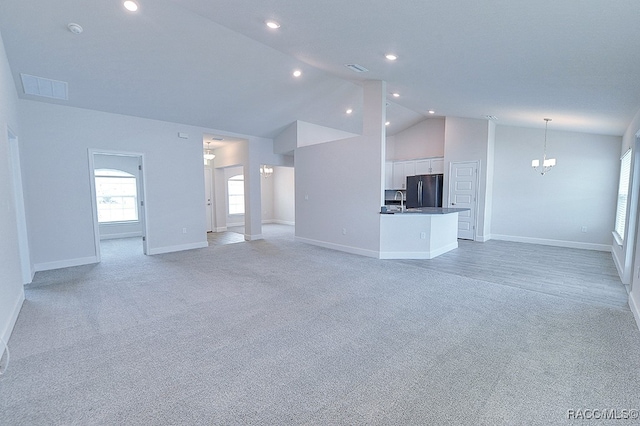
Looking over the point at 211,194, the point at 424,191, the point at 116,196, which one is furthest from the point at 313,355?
the point at 116,196

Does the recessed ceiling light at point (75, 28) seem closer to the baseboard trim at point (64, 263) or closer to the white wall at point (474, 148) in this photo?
A: the baseboard trim at point (64, 263)

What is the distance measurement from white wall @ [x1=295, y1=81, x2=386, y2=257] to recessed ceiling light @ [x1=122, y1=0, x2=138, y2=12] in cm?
372

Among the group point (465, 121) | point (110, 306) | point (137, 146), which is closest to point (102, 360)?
point (110, 306)

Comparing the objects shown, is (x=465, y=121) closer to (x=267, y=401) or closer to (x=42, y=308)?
(x=267, y=401)

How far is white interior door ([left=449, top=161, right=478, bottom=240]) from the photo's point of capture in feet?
24.1

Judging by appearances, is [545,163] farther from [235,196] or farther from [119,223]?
Answer: [119,223]

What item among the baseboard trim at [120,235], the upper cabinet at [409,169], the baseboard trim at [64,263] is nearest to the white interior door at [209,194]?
the baseboard trim at [120,235]

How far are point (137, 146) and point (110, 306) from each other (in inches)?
141

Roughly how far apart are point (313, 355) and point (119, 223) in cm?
821

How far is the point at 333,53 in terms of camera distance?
13.5 feet

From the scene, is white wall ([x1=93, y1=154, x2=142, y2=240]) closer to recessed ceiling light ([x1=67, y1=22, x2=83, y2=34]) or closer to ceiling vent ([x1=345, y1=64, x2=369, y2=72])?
recessed ceiling light ([x1=67, y1=22, x2=83, y2=34])

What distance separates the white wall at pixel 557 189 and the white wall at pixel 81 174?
7570 mm

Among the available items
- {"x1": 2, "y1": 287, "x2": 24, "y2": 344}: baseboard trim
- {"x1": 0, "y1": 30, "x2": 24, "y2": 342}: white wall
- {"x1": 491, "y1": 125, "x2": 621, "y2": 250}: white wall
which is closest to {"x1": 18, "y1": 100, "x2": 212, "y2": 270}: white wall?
{"x1": 0, "y1": 30, "x2": 24, "y2": 342}: white wall

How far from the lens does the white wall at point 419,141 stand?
853 centimetres
